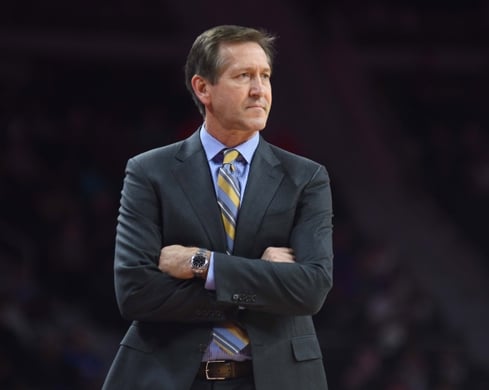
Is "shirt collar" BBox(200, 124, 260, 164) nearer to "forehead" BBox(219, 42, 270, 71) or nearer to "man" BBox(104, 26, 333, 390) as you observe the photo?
"man" BBox(104, 26, 333, 390)

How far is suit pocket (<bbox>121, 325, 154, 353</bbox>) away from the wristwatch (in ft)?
0.75

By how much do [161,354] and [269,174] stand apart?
0.57 meters

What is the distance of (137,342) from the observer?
313cm

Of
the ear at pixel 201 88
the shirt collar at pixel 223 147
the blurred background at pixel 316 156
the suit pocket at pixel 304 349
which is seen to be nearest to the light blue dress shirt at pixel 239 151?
the shirt collar at pixel 223 147

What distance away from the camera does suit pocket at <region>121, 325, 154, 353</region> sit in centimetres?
311

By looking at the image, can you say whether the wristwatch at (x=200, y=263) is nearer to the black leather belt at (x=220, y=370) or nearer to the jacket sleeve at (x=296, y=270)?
the jacket sleeve at (x=296, y=270)

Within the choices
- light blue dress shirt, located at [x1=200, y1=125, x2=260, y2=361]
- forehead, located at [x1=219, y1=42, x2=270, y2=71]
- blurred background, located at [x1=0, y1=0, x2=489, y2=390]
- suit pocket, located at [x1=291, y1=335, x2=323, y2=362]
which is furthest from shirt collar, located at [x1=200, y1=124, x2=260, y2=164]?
blurred background, located at [x1=0, y1=0, x2=489, y2=390]

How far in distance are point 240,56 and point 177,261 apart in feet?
1.90

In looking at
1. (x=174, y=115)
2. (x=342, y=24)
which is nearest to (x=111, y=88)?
(x=174, y=115)

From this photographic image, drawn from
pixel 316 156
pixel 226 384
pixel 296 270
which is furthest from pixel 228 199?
pixel 316 156

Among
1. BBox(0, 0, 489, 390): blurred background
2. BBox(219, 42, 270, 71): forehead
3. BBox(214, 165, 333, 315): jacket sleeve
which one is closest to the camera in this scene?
BBox(214, 165, 333, 315): jacket sleeve

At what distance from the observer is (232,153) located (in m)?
3.26

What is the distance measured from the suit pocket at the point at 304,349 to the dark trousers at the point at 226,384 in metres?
0.14

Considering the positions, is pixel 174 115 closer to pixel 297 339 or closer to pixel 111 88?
pixel 111 88
